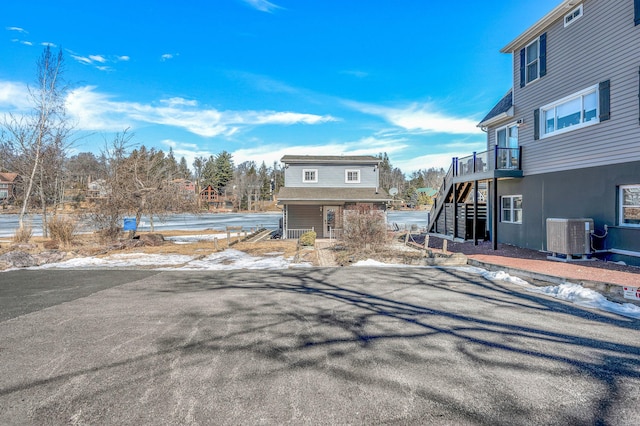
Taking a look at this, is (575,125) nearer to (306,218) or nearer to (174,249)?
(306,218)

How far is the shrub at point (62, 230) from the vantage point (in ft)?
47.8

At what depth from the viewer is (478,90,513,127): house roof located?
1415 cm

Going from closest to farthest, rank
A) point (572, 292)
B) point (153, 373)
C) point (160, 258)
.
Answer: point (153, 373), point (572, 292), point (160, 258)

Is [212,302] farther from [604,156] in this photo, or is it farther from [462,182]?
[462,182]

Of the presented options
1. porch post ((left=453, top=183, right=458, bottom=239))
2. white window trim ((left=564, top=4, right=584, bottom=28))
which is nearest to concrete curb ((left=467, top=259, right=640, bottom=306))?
porch post ((left=453, top=183, right=458, bottom=239))

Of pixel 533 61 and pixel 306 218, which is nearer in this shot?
pixel 533 61

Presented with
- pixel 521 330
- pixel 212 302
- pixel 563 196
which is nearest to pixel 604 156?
pixel 563 196

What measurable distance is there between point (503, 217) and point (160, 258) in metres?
13.8

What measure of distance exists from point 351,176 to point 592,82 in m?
13.6

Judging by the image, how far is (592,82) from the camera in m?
10.3

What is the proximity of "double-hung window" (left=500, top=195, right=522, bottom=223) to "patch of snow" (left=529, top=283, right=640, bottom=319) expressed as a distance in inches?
294

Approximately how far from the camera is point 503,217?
1474 centimetres

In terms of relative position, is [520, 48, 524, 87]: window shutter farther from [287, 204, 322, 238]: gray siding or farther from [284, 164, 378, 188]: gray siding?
[287, 204, 322, 238]: gray siding

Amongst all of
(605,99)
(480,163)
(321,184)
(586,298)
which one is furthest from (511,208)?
(321,184)
